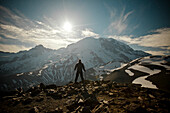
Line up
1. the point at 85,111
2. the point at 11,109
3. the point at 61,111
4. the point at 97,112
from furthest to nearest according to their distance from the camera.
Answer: the point at 11,109
the point at 61,111
the point at 85,111
the point at 97,112

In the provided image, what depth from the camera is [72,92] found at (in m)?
9.35

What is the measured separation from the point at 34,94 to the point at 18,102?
2.18 meters

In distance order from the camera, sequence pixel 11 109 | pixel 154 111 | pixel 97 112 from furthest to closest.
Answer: pixel 11 109
pixel 97 112
pixel 154 111

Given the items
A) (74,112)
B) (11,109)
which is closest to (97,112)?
(74,112)

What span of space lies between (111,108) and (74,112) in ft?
7.24

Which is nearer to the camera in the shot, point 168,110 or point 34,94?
point 168,110

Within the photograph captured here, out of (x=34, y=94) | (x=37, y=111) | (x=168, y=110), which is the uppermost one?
(x=34, y=94)

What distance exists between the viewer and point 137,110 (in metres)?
4.28

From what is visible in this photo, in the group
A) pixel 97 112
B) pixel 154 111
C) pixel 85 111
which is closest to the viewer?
pixel 154 111

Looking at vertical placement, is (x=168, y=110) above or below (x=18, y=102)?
below

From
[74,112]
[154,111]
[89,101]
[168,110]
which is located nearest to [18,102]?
[74,112]

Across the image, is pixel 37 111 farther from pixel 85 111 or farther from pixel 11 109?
pixel 85 111

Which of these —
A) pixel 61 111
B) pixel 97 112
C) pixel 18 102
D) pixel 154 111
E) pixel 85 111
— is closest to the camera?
pixel 154 111

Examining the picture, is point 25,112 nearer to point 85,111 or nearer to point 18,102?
point 18,102
